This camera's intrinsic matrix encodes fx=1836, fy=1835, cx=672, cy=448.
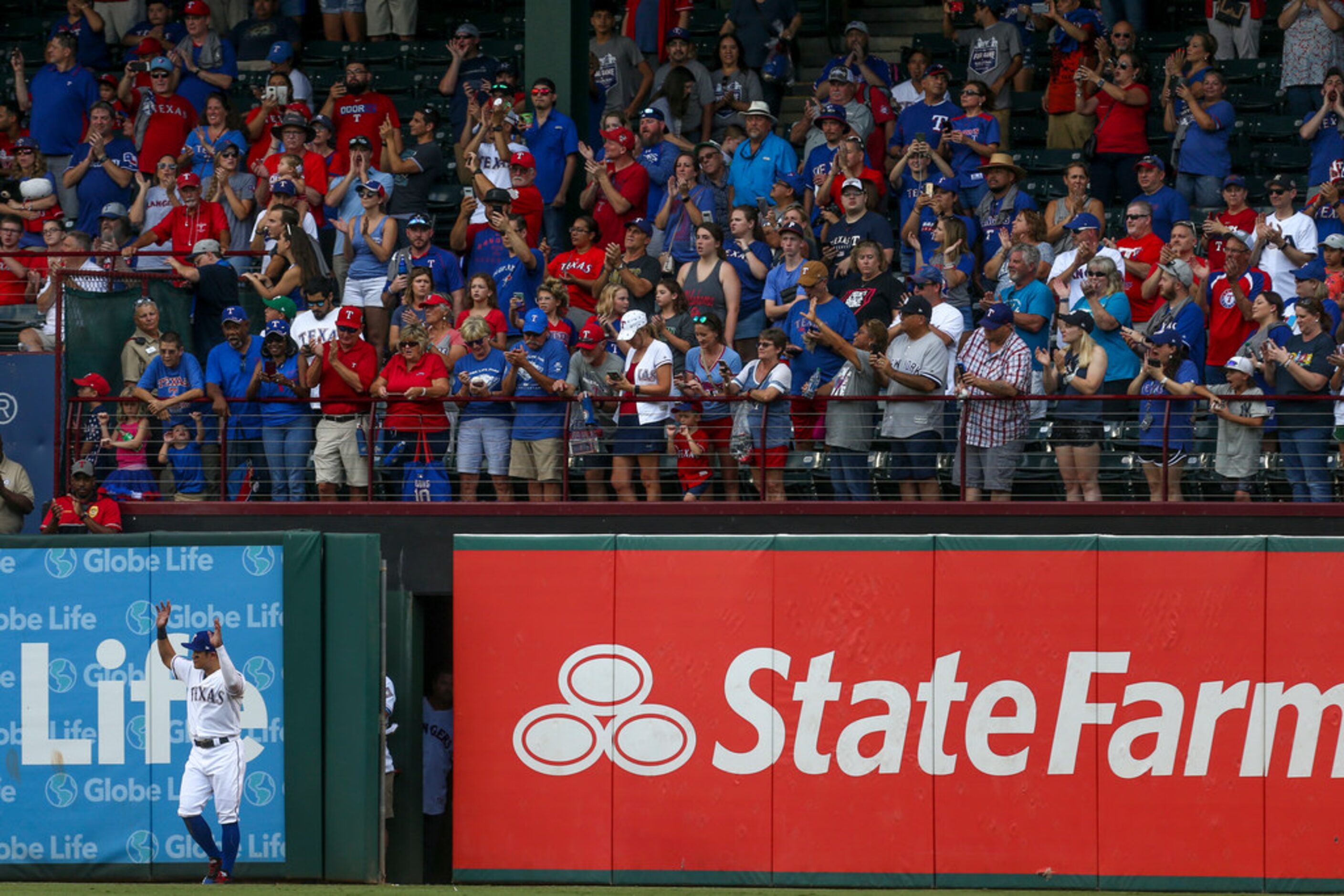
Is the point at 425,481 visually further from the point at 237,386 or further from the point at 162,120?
the point at 162,120

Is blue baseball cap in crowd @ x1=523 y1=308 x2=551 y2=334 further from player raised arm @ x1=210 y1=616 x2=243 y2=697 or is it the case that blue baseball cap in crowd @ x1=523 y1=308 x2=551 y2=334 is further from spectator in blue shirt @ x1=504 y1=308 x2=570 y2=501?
player raised arm @ x1=210 y1=616 x2=243 y2=697

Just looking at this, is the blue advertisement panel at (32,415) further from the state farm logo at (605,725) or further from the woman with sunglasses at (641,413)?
the state farm logo at (605,725)

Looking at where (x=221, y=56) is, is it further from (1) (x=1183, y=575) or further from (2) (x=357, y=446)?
(1) (x=1183, y=575)

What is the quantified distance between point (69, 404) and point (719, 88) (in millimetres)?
7392

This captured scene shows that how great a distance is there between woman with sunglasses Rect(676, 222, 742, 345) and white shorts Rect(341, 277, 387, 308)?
111 inches

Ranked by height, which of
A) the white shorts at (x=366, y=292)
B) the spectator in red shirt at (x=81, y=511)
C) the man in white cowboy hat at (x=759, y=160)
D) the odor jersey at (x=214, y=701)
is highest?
the man in white cowboy hat at (x=759, y=160)

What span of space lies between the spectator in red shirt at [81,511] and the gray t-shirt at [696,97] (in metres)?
7.38

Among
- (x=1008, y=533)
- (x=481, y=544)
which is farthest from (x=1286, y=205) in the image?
(x=481, y=544)

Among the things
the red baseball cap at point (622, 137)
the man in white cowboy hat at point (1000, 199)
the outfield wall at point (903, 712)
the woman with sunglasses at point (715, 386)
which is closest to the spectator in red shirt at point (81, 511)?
the outfield wall at point (903, 712)

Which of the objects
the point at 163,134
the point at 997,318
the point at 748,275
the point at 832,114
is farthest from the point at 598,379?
the point at 163,134

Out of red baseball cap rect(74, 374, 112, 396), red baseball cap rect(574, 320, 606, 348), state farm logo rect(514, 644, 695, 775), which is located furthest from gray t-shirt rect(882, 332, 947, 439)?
red baseball cap rect(74, 374, 112, 396)

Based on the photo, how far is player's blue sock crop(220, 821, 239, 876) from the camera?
12445 mm

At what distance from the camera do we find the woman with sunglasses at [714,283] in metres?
15.6

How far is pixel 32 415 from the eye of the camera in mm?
15016
